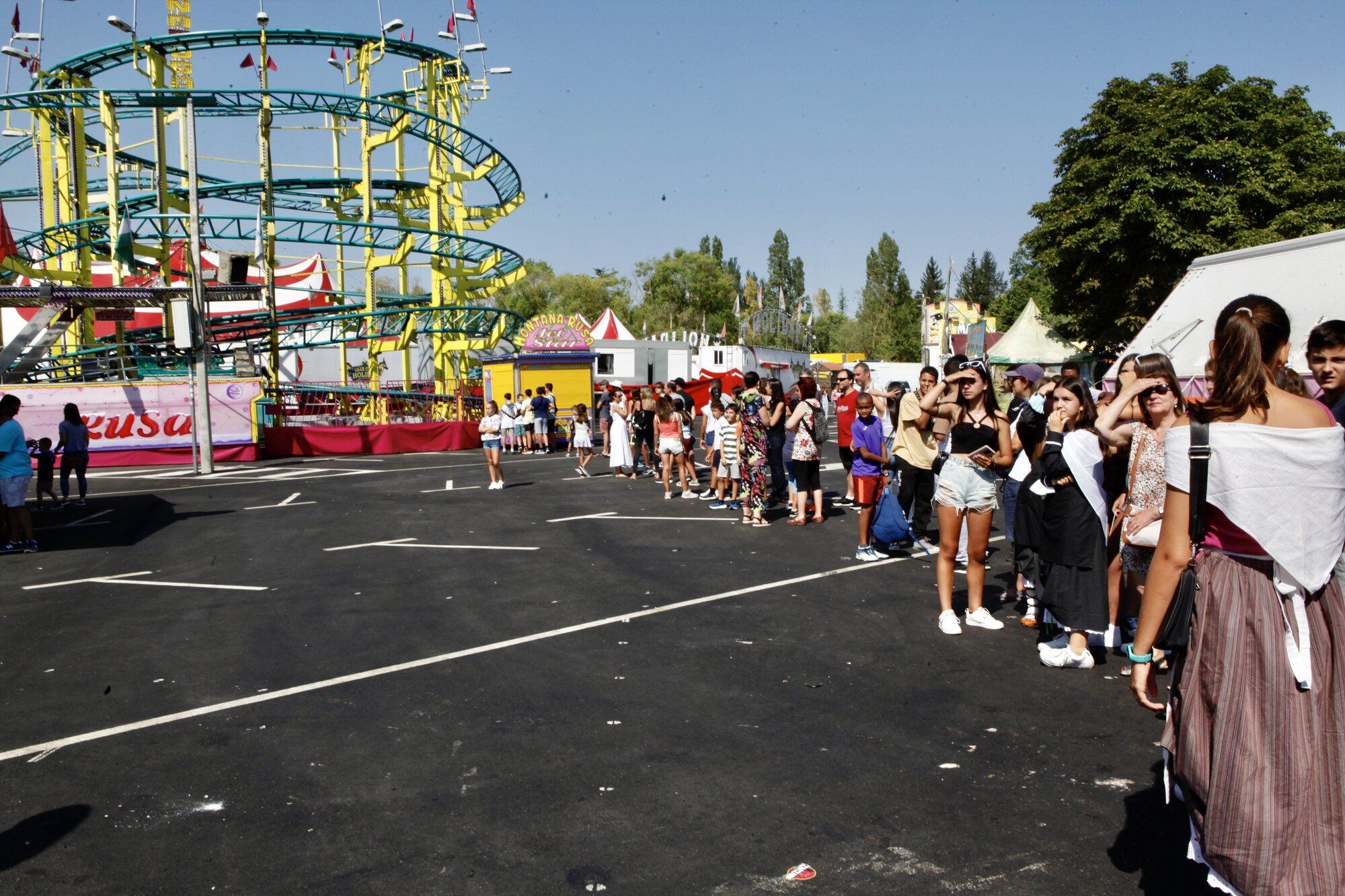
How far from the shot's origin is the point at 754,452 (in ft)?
38.6

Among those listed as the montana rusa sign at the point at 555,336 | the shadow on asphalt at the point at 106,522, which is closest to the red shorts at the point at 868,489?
the shadow on asphalt at the point at 106,522

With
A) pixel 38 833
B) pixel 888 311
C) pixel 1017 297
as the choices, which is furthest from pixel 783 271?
pixel 38 833

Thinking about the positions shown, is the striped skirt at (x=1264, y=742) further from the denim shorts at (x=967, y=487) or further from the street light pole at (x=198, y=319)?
the street light pole at (x=198, y=319)

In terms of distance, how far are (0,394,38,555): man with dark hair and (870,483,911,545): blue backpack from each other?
935 centimetres

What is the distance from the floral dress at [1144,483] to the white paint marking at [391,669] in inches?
129

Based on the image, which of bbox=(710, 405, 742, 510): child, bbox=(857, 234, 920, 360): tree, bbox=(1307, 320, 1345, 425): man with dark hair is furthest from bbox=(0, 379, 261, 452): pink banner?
bbox=(857, 234, 920, 360): tree

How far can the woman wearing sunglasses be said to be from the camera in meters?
4.94

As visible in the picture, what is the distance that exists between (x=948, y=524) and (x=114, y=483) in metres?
16.4

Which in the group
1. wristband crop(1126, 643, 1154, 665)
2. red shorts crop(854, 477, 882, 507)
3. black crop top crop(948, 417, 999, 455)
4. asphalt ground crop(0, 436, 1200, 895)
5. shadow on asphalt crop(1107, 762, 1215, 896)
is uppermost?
black crop top crop(948, 417, 999, 455)

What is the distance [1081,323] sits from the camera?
3028cm

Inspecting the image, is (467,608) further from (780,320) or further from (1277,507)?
(780,320)

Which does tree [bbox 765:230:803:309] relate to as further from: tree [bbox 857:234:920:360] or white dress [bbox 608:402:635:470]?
white dress [bbox 608:402:635:470]

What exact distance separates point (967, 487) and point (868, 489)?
318 cm

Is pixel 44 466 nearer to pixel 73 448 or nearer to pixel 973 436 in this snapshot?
pixel 73 448
